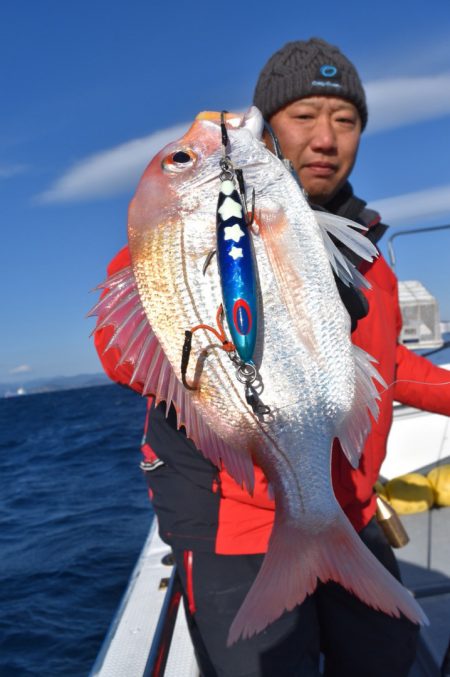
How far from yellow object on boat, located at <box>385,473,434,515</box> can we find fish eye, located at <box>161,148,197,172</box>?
383 centimetres

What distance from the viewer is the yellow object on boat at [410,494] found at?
14.8ft

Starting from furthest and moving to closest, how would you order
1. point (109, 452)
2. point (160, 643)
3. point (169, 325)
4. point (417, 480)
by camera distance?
point (109, 452) < point (417, 480) < point (160, 643) < point (169, 325)

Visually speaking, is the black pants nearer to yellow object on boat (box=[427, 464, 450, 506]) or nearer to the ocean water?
yellow object on boat (box=[427, 464, 450, 506])

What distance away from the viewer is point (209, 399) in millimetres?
1408

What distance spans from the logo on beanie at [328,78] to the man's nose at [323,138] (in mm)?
143

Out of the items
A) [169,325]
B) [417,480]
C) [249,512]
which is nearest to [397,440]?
[417,480]

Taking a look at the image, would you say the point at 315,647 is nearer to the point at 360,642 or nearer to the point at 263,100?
the point at 360,642

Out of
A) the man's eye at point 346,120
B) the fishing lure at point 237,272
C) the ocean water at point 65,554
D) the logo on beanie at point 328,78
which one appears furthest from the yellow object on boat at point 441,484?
the fishing lure at point 237,272

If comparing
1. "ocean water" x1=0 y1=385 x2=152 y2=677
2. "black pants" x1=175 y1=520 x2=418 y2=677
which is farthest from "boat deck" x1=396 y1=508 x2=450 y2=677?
"ocean water" x1=0 y1=385 x2=152 y2=677

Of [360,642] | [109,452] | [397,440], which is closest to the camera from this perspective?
[360,642]

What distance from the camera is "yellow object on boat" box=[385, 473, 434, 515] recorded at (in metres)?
4.52

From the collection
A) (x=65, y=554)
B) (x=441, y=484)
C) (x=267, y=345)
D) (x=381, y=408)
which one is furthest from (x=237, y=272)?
(x=65, y=554)

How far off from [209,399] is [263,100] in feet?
4.47

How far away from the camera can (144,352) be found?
1448 mm
